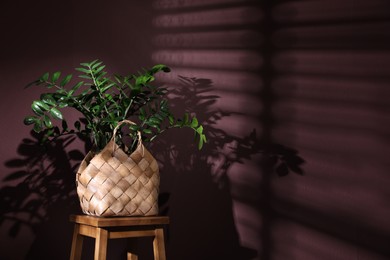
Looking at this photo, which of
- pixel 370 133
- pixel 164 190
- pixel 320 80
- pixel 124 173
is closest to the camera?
pixel 124 173

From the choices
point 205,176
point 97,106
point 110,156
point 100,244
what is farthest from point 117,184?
point 205,176

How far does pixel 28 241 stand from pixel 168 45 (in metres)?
1.10

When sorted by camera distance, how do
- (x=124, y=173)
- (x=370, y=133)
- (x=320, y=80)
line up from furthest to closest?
(x=320, y=80)
(x=370, y=133)
(x=124, y=173)

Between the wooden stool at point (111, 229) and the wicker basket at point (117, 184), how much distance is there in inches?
1.3

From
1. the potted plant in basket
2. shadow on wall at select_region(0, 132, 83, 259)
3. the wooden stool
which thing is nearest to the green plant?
the potted plant in basket

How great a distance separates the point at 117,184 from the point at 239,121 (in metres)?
0.76

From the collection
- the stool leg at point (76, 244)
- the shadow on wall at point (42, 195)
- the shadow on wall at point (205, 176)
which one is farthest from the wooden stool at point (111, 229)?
the shadow on wall at point (205, 176)

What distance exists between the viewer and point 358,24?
220cm

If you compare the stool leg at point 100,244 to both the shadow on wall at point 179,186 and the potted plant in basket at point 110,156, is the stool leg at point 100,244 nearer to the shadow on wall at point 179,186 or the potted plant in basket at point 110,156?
the potted plant in basket at point 110,156

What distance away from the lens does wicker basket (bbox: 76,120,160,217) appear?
73.9 inches

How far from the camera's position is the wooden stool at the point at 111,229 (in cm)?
184

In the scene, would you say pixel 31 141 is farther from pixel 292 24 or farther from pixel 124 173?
pixel 292 24

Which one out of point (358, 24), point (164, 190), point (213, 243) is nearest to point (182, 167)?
point (164, 190)

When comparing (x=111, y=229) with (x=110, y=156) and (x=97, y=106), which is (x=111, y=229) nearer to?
(x=110, y=156)
